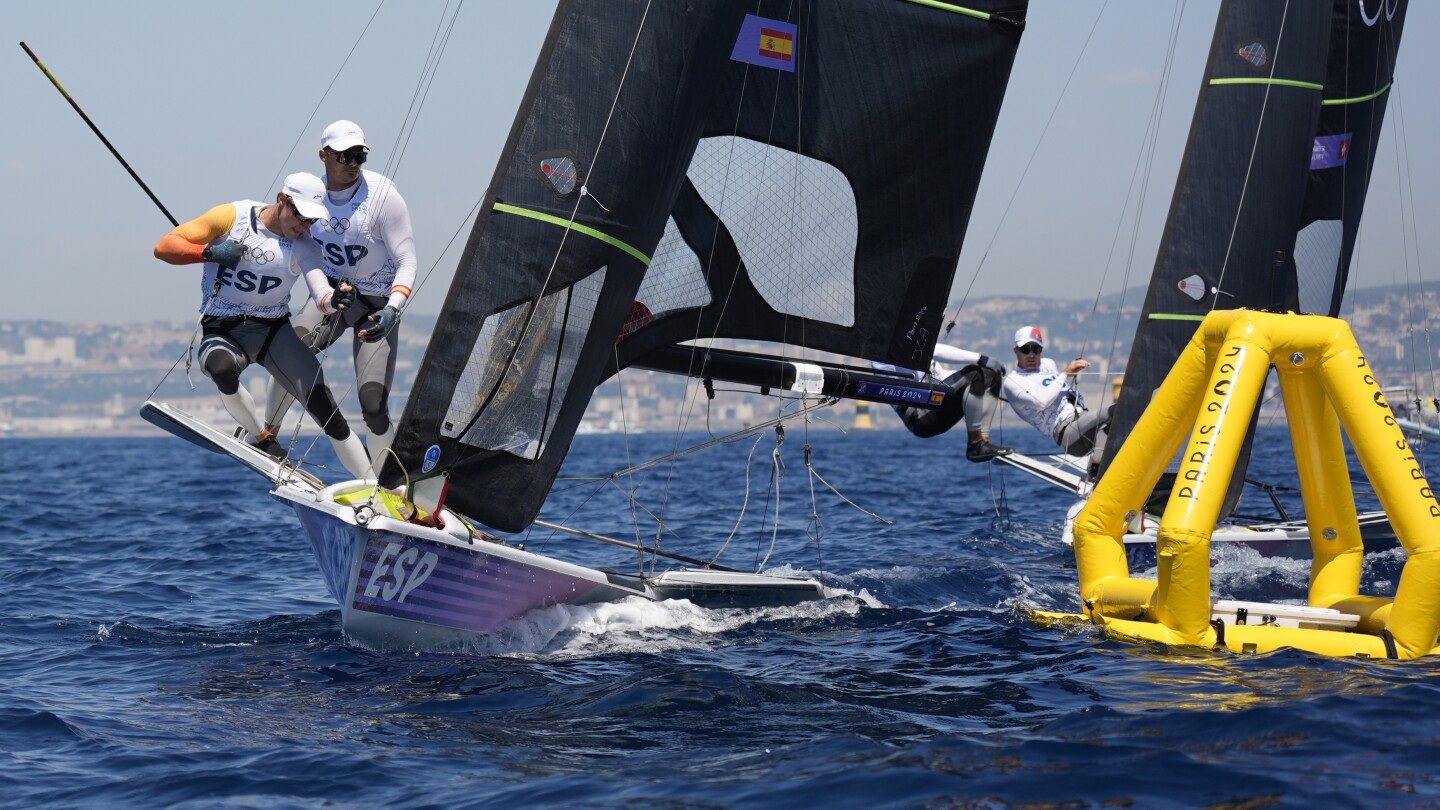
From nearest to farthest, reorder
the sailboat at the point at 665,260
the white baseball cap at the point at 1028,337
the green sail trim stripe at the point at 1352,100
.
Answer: the sailboat at the point at 665,260
the white baseball cap at the point at 1028,337
the green sail trim stripe at the point at 1352,100

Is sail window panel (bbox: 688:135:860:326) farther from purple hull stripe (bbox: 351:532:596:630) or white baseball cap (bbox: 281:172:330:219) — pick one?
purple hull stripe (bbox: 351:532:596:630)

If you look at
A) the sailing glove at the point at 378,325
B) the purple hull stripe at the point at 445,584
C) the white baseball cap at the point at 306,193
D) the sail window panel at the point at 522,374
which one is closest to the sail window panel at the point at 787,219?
the sail window panel at the point at 522,374

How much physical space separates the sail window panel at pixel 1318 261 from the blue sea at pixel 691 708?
3.60 m

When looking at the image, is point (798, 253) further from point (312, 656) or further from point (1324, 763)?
point (1324, 763)

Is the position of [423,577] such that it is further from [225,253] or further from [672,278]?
[672,278]

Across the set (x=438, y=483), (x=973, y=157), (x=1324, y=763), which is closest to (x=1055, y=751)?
(x=1324, y=763)

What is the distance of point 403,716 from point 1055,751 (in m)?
2.68

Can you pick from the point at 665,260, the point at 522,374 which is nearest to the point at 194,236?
the point at 522,374

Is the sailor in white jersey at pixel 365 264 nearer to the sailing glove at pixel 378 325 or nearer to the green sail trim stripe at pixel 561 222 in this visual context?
the sailing glove at pixel 378 325

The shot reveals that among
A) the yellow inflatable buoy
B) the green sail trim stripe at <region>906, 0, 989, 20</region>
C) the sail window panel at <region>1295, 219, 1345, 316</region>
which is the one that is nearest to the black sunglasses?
the green sail trim stripe at <region>906, 0, 989, 20</region>

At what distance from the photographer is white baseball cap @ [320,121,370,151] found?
7.38m

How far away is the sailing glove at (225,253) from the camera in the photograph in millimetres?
7320

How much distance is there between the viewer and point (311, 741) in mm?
5559

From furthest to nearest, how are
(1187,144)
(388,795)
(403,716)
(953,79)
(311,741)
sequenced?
(1187,144) < (953,79) < (403,716) < (311,741) < (388,795)
